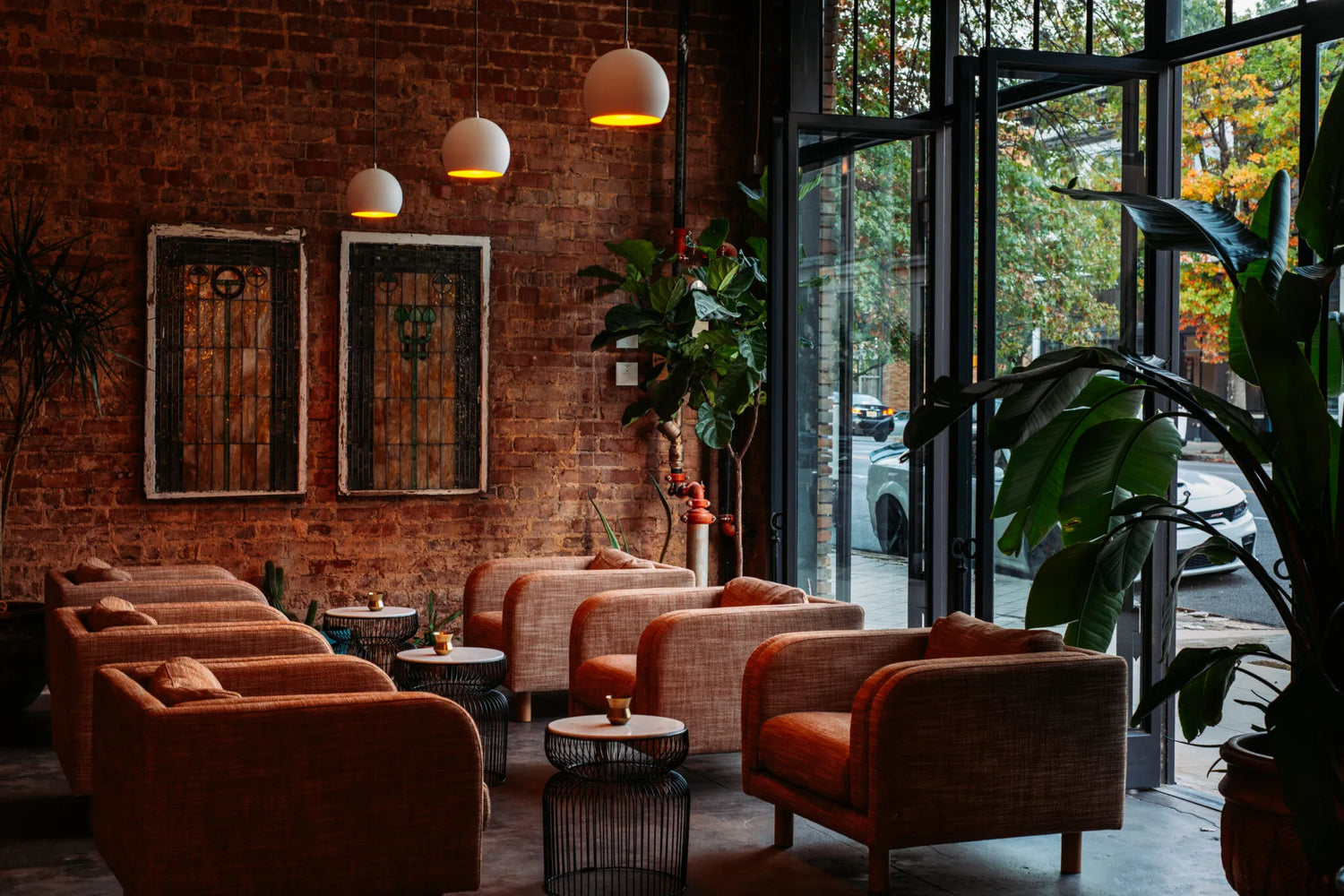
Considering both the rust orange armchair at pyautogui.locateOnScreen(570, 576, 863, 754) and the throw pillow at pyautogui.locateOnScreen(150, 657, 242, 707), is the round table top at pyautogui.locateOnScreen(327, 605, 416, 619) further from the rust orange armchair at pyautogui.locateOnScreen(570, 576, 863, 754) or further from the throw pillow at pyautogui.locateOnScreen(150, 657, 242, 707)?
the throw pillow at pyautogui.locateOnScreen(150, 657, 242, 707)

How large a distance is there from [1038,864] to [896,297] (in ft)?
9.14

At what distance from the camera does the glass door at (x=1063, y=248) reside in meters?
5.34

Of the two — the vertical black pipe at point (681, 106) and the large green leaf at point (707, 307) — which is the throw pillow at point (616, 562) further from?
the vertical black pipe at point (681, 106)

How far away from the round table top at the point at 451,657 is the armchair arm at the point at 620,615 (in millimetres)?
523

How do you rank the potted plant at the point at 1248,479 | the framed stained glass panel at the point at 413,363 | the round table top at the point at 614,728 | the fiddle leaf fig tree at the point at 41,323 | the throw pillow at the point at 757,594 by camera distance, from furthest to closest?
the framed stained glass panel at the point at 413,363 → the fiddle leaf fig tree at the point at 41,323 → the throw pillow at the point at 757,594 → the round table top at the point at 614,728 → the potted plant at the point at 1248,479

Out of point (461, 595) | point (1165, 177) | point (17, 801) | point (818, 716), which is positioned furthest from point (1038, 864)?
point (461, 595)

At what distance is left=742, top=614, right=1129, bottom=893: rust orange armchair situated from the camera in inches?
164

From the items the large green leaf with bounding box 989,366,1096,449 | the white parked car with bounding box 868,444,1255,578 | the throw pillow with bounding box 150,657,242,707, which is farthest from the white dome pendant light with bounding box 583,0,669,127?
the throw pillow with bounding box 150,657,242,707

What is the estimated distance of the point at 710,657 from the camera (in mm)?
5500

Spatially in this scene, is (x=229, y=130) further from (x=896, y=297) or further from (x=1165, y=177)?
(x=1165, y=177)

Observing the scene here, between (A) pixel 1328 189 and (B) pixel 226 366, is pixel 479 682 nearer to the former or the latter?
(B) pixel 226 366

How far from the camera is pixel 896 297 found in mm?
6496

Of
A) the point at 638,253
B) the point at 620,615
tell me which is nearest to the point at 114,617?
the point at 620,615

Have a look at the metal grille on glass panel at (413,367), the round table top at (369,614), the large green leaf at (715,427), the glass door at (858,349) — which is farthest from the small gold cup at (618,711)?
the metal grille on glass panel at (413,367)
